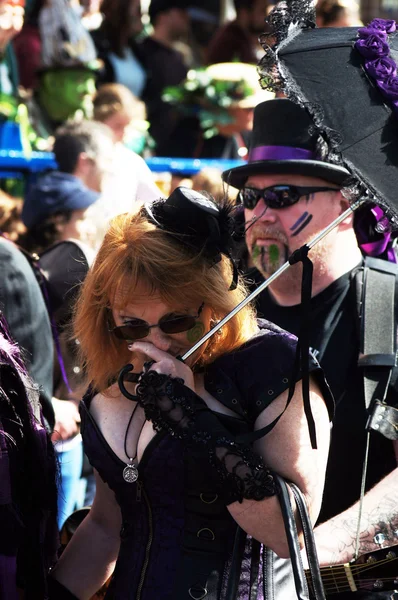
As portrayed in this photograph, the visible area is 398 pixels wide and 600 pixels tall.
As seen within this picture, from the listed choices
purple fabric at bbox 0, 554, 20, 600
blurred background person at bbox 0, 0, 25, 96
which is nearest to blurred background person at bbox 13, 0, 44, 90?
blurred background person at bbox 0, 0, 25, 96

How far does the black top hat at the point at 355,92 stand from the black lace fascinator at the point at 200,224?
0.35m

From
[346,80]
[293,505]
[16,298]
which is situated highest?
[346,80]

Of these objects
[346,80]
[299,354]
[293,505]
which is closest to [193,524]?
[293,505]

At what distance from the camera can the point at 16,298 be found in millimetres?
3637

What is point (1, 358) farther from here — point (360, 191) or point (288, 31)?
point (288, 31)

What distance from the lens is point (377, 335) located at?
3.08 m

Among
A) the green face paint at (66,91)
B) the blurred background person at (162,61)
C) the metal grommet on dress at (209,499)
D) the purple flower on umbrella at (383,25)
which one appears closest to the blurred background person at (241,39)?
the blurred background person at (162,61)

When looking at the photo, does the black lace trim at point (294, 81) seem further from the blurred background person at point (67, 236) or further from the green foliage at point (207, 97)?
the green foliage at point (207, 97)

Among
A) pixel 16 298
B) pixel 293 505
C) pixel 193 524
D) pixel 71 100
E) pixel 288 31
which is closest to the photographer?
pixel 293 505

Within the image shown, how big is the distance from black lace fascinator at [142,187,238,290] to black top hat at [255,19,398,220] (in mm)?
345

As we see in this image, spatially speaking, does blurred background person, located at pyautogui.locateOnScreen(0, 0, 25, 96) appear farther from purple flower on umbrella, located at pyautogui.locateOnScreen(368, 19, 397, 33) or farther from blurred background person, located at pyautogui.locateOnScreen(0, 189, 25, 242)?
purple flower on umbrella, located at pyautogui.locateOnScreen(368, 19, 397, 33)

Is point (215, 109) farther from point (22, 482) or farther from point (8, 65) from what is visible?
point (22, 482)

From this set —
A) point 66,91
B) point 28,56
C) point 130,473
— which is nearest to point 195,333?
point 130,473

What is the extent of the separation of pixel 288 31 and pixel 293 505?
1.31m
